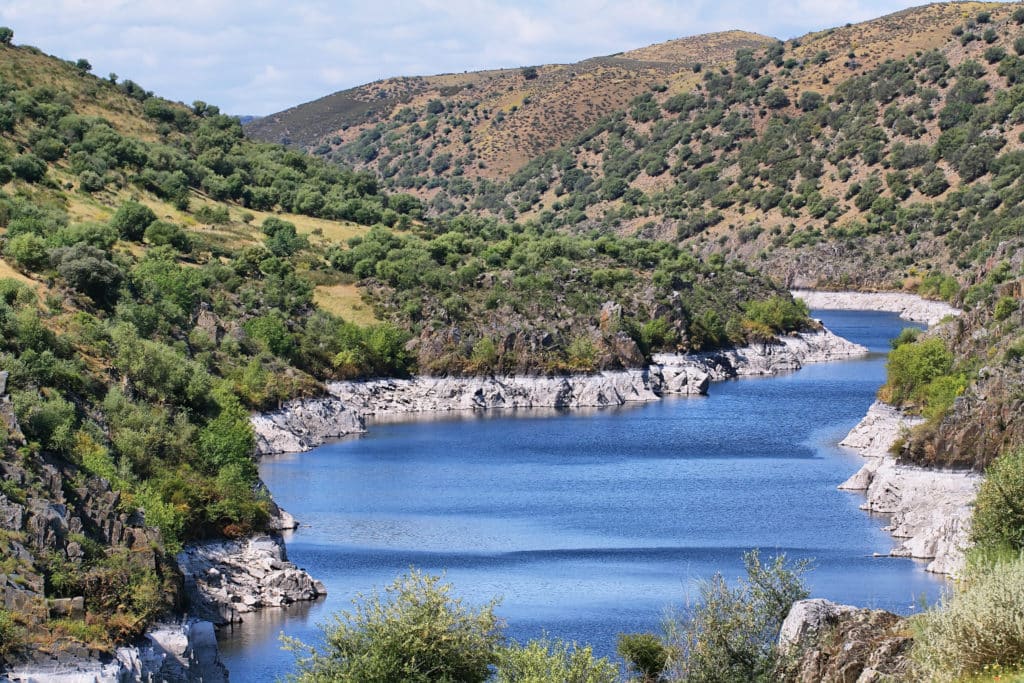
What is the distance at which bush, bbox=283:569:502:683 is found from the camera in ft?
131

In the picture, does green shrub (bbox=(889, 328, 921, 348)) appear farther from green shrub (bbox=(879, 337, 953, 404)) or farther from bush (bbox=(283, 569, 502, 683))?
bush (bbox=(283, 569, 502, 683))

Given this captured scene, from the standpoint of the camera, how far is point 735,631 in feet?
132

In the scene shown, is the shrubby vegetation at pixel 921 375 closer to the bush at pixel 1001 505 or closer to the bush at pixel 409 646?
the bush at pixel 1001 505

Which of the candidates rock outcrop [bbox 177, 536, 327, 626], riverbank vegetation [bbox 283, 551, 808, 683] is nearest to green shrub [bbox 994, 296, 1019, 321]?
rock outcrop [bbox 177, 536, 327, 626]

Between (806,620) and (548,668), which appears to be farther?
(548,668)

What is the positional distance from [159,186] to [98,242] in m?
35.9

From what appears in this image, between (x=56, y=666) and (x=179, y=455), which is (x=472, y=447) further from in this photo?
(x=56, y=666)

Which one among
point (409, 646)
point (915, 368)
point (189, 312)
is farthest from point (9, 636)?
point (189, 312)

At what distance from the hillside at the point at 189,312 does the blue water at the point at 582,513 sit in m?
5.87

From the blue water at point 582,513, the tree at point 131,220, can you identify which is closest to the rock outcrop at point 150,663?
the blue water at point 582,513

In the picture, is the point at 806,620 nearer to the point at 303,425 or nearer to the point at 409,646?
the point at 409,646

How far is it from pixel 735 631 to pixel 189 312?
78179 millimetres

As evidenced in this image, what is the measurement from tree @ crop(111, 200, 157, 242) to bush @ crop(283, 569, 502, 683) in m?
90.7

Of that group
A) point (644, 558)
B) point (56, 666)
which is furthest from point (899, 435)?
point (56, 666)
